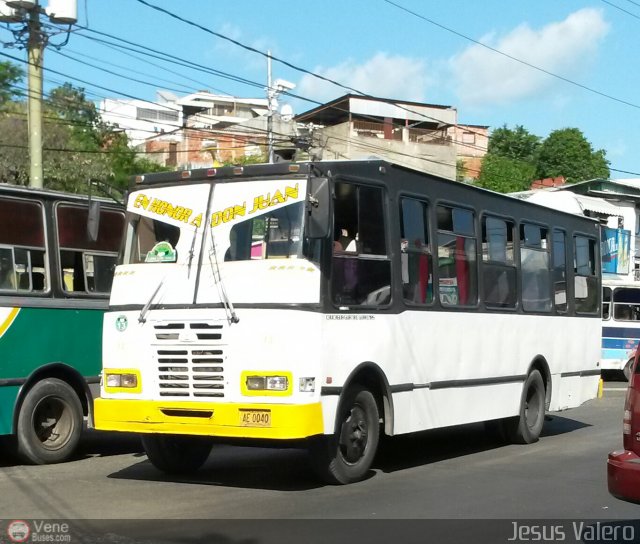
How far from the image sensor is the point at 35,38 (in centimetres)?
1888

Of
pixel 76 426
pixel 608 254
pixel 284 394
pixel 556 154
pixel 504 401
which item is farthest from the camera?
pixel 556 154

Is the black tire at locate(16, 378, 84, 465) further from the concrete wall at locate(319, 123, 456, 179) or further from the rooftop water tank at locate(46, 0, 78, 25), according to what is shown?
the concrete wall at locate(319, 123, 456, 179)

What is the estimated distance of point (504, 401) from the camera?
41.7 feet

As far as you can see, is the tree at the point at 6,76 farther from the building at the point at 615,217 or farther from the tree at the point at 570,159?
the tree at the point at 570,159

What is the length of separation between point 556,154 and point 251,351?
7571 centimetres

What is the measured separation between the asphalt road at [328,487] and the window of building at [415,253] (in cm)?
183

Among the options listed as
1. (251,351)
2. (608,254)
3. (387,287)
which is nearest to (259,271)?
(251,351)

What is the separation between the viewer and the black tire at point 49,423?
10930mm

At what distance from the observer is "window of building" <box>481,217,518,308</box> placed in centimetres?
1238

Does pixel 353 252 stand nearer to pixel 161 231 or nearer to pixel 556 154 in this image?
pixel 161 231

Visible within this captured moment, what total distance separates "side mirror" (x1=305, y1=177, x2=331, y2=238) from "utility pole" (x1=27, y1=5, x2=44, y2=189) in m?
9.60

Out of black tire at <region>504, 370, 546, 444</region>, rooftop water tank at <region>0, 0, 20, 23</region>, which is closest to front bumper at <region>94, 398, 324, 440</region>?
black tire at <region>504, 370, 546, 444</region>

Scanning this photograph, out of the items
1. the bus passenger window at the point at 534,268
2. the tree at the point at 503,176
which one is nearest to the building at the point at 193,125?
the tree at the point at 503,176

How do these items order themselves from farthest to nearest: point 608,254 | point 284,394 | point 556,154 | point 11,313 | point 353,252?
Result: point 556,154
point 608,254
point 11,313
point 353,252
point 284,394
